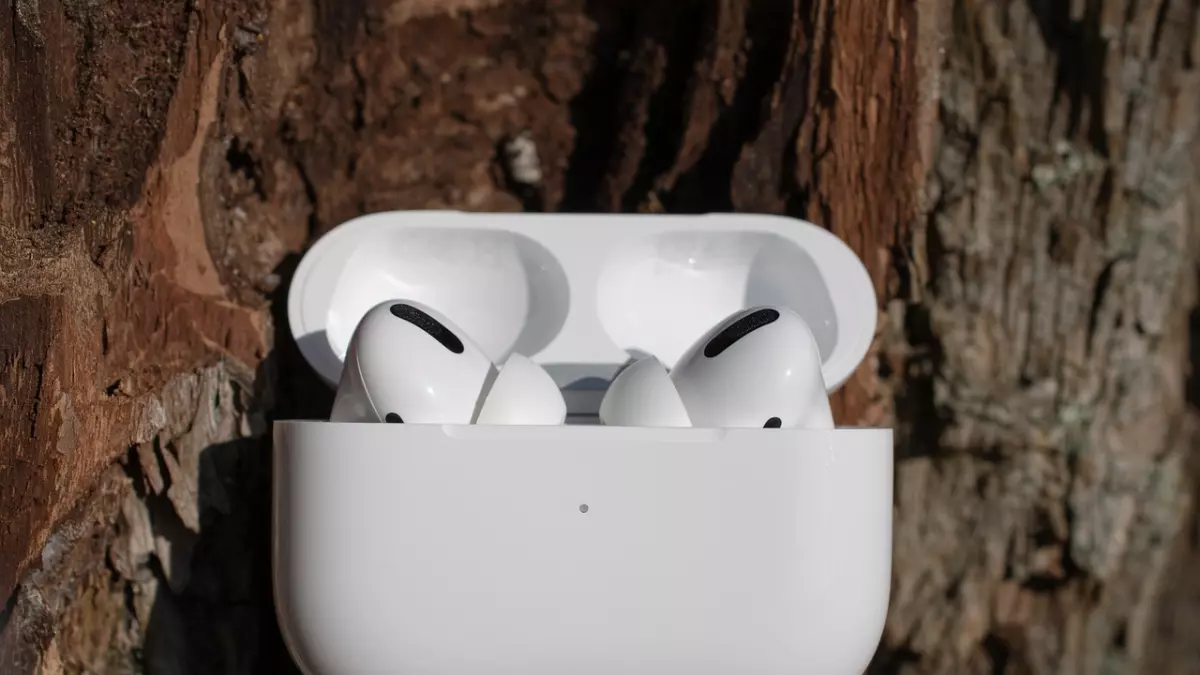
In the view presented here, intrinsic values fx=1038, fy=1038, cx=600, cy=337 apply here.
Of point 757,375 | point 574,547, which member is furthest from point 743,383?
point 574,547

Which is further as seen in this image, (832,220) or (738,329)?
(832,220)

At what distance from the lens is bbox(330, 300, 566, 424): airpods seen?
1.60 feet

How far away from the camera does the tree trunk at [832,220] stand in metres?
0.59

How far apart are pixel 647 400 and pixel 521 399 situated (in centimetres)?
6

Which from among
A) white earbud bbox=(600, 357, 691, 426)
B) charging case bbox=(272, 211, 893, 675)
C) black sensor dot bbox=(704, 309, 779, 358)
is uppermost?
black sensor dot bbox=(704, 309, 779, 358)

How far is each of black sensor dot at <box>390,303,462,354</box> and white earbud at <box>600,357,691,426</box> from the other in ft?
0.27

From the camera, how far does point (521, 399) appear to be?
0.50 meters

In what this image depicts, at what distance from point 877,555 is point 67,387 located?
409 millimetres

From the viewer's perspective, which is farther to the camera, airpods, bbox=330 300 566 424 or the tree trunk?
the tree trunk

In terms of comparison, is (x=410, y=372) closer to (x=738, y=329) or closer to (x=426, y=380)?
(x=426, y=380)

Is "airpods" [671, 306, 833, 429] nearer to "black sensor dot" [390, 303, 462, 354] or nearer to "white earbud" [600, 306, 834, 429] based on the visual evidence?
"white earbud" [600, 306, 834, 429]

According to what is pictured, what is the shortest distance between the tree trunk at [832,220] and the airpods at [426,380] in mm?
145

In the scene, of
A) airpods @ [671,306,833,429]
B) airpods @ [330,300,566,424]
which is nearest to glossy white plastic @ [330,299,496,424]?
airpods @ [330,300,566,424]

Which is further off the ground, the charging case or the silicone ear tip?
the silicone ear tip
